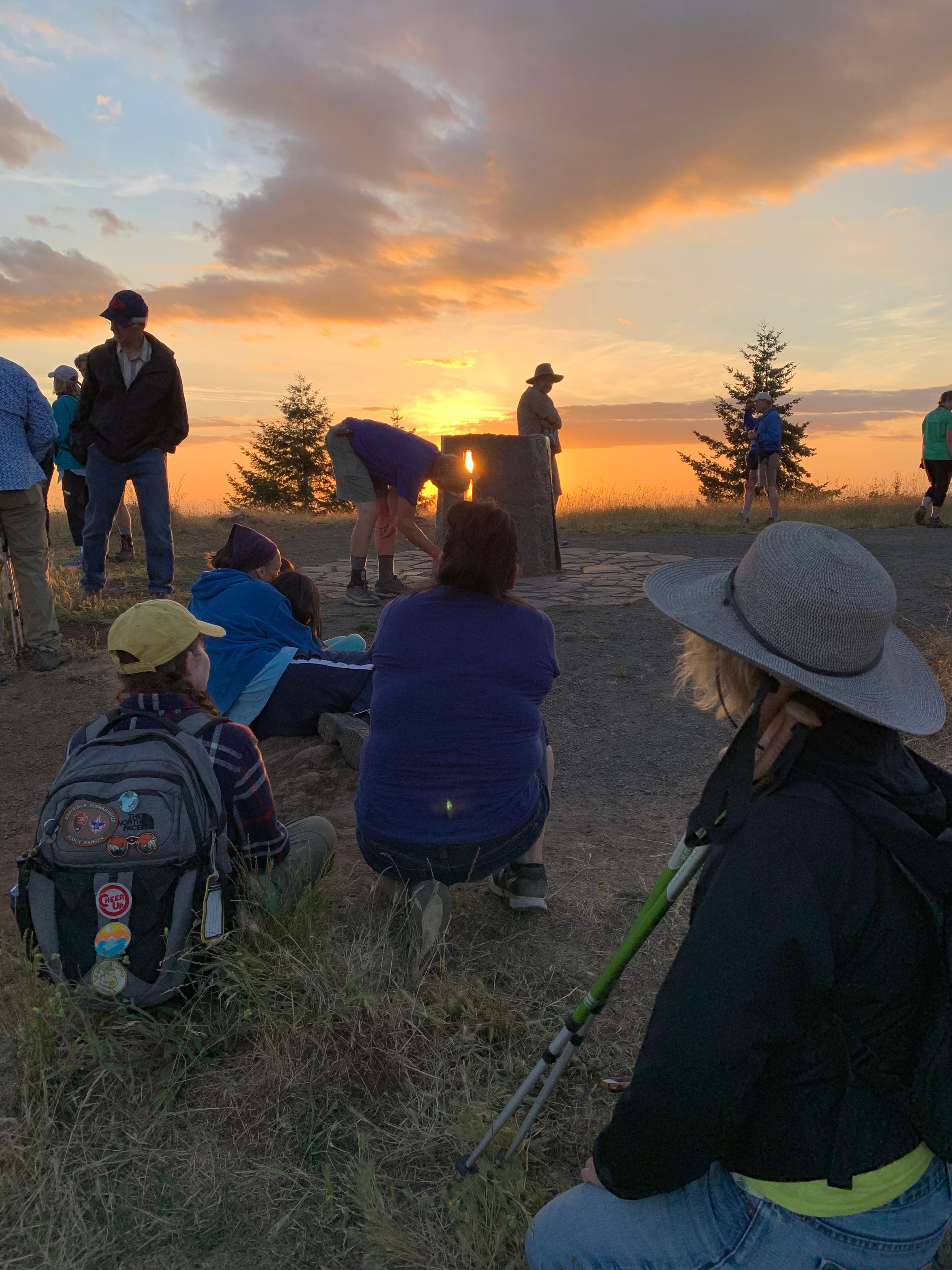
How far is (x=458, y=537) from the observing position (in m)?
2.75

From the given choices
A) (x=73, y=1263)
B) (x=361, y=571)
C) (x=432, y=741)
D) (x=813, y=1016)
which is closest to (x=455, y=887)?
(x=432, y=741)

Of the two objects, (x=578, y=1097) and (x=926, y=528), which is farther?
(x=926, y=528)

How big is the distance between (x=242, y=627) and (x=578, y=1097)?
263cm

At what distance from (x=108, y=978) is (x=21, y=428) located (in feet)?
14.0

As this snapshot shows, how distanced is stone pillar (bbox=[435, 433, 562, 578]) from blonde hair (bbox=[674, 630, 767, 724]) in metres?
6.80

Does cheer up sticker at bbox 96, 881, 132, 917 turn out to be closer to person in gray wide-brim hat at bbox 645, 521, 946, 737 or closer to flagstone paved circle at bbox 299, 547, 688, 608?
person in gray wide-brim hat at bbox 645, 521, 946, 737

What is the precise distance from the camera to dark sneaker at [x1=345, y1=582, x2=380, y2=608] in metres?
7.34

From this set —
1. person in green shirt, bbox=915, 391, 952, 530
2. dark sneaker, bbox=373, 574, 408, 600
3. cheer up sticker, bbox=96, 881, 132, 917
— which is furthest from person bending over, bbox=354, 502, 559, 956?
person in green shirt, bbox=915, 391, 952, 530

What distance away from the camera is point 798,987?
Result: 3.94ft

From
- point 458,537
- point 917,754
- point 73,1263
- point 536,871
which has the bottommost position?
point 73,1263

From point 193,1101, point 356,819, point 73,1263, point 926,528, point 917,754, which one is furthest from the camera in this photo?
point 926,528

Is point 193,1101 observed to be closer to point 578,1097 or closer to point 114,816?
point 114,816

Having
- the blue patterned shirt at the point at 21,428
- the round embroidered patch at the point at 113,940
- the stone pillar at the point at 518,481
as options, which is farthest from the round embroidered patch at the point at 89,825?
the stone pillar at the point at 518,481

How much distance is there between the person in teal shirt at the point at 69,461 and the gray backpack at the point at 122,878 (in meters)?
6.75
